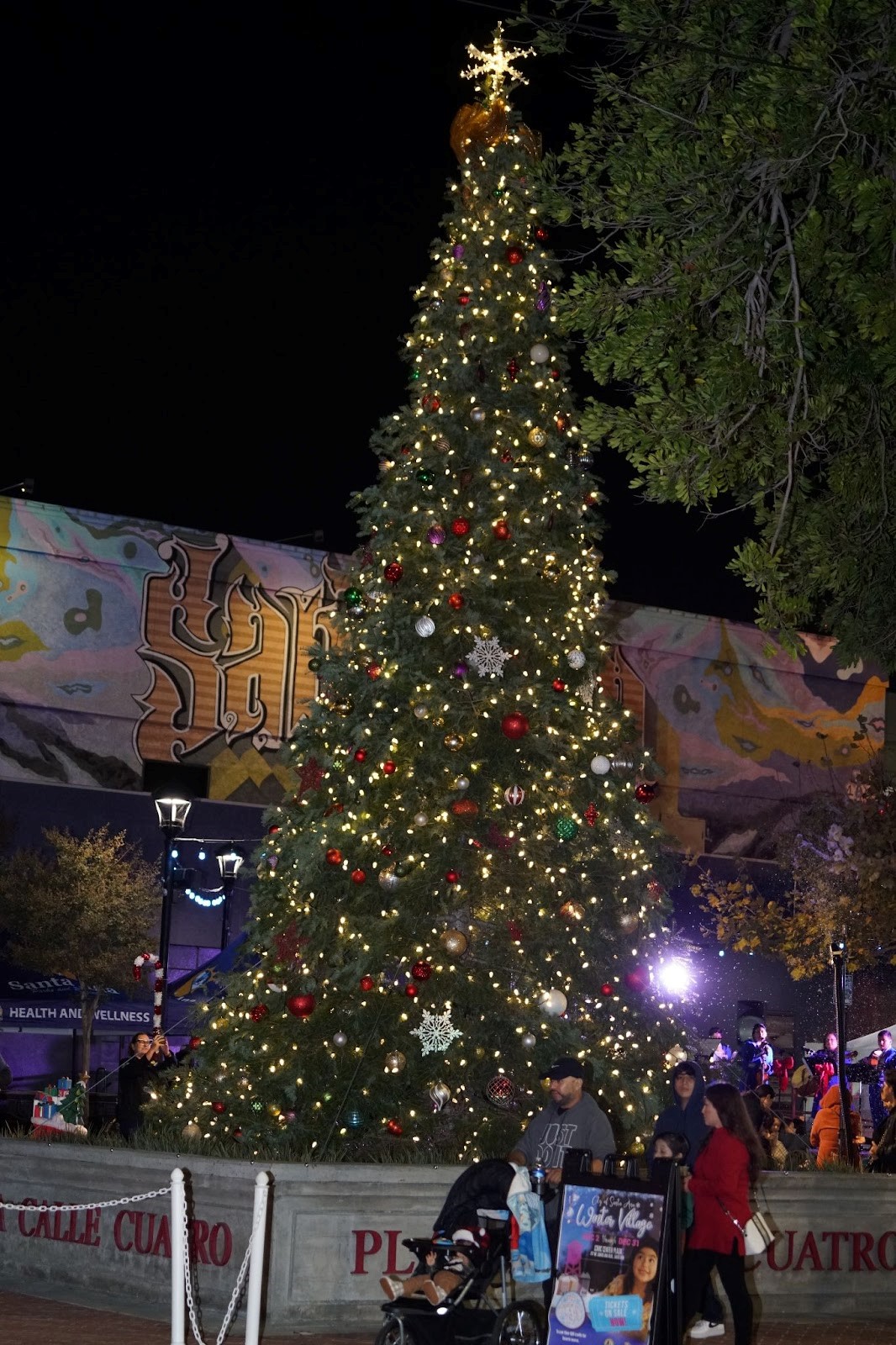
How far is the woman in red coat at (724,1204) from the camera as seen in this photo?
9391 millimetres

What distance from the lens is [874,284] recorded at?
30.5ft

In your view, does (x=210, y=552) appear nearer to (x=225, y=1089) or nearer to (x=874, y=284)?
(x=225, y=1089)

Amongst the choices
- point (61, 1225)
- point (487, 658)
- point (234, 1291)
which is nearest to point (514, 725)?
point (487, 658)

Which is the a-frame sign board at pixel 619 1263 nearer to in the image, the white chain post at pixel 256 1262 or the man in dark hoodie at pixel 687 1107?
the white chain post at pixel 256 1262

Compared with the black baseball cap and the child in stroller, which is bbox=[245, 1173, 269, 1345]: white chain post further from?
the black baseball cap

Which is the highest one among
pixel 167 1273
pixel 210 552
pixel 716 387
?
pixel 210 552

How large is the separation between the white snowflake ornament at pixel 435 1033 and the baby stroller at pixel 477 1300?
3.36 metres

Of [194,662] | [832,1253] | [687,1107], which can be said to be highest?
[194,662]

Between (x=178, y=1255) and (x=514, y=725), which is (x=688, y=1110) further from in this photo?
(x=178, y=1255)

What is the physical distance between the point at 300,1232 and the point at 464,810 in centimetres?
356

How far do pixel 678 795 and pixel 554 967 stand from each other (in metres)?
31.7

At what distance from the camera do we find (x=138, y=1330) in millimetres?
10062

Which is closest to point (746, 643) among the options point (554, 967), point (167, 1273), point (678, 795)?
point (678, 795)

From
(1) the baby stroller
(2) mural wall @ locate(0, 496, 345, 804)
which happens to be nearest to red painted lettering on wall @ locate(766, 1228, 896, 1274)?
(1) the baby stroller
